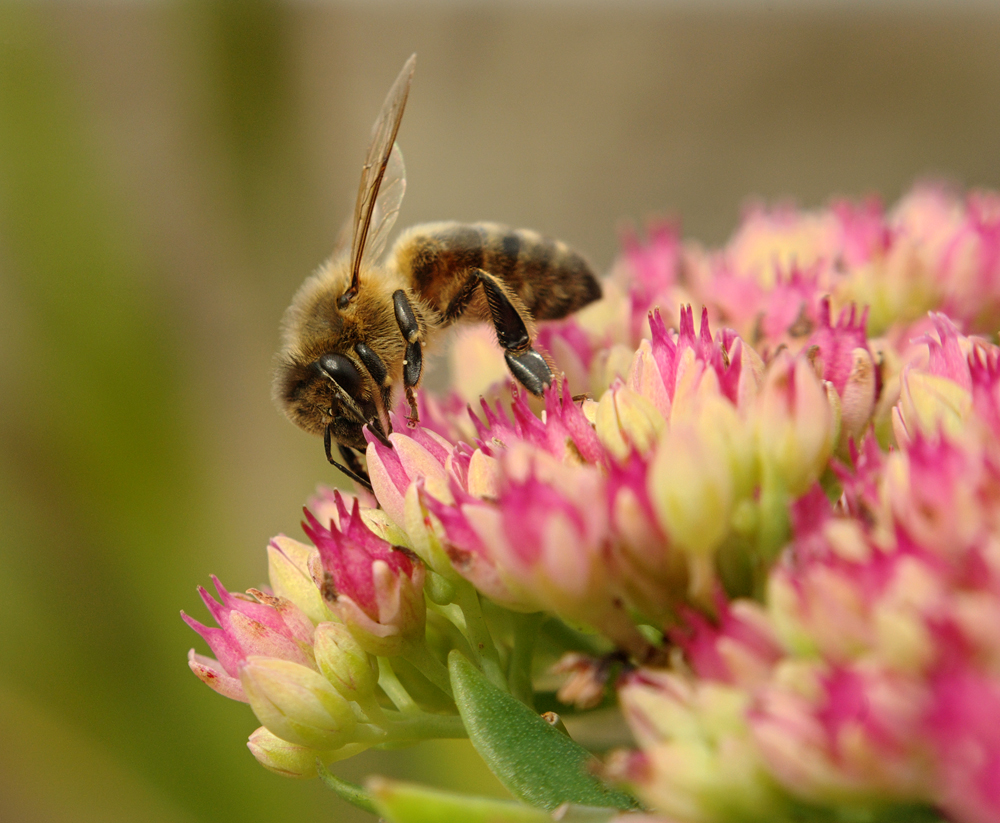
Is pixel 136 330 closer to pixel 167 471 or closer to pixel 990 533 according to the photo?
pixel 167 471

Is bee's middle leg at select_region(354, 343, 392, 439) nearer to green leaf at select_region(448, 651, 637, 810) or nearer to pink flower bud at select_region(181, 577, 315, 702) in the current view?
pink flower bud at select_region(181, 577, 315, 702)

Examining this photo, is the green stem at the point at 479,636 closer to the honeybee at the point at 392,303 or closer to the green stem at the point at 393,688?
the green stem at the point at 393,688

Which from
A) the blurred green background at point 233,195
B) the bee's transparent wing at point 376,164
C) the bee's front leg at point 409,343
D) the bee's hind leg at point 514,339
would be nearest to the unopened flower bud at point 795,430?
the bee's hind leg at point 514,339

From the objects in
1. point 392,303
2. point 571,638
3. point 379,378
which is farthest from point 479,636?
point 392,303

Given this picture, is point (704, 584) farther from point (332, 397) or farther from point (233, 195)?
point (233, 195)

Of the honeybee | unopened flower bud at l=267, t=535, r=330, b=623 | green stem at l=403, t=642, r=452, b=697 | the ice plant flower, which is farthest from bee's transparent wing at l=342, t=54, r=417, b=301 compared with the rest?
green stem at l=403, t=642, r=452, b=697

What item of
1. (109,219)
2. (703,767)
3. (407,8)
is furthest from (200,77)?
(703,767)
